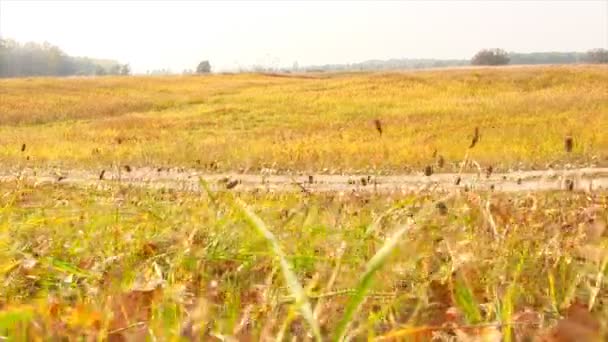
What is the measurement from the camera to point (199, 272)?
2.25 m

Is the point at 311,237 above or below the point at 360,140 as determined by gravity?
above

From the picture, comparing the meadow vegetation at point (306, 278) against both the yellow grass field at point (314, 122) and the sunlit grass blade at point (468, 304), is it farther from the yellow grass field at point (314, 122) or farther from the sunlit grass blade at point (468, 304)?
the yellow grass field at point (314, 122)

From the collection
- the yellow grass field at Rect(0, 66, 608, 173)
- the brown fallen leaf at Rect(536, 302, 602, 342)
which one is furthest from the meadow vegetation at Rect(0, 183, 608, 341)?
the yellow grass field at Rect(0, 66, 608, 173)

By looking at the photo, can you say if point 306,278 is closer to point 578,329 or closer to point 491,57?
point 578,329

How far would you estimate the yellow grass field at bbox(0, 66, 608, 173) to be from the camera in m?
23.7

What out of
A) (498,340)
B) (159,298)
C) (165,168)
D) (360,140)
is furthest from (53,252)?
(360,140)

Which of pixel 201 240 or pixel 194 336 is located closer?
pixel 194 336

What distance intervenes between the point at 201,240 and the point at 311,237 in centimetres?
34

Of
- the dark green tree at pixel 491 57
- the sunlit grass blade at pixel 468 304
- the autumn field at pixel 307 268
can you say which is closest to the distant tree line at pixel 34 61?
the dark green tree at pixel 491 57

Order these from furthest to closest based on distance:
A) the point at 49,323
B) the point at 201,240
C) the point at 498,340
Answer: the point at 201,240
the point at 49,323
the point at 498,340

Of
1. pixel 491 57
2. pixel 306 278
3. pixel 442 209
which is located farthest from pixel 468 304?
pixel 491 57

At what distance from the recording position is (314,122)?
123 feet

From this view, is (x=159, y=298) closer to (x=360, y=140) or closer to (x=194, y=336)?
(x=194, y=336)

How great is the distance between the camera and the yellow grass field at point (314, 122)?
934 inches
